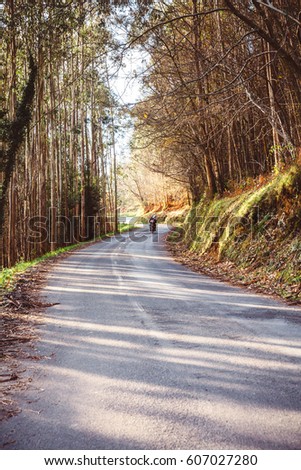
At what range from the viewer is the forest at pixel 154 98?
780 centimetres

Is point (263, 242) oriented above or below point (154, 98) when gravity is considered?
below

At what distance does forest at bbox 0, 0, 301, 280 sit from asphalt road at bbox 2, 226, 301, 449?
173 inches

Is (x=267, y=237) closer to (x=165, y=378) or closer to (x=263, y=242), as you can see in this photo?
(x=263, y=242)

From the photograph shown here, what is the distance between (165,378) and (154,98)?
288 inches

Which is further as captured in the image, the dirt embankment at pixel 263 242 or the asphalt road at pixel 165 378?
the dirt embankment at pixel 263 242

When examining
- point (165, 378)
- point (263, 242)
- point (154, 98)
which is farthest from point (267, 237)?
point (165, 378)

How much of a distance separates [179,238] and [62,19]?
1866cm

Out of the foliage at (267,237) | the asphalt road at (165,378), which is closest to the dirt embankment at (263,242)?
the foliage at (267,237)

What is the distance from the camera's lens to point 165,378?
3430 mm

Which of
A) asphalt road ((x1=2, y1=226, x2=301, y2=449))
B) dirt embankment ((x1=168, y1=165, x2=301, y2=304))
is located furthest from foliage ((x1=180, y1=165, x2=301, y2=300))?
asphalt road ((x1=2, y1=226, x2=301, y2=449))

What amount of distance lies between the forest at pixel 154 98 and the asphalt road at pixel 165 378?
4389 mm

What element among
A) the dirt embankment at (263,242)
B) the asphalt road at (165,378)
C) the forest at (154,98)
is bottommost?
the asphalt road at (165,378)

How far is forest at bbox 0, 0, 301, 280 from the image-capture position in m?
7.80

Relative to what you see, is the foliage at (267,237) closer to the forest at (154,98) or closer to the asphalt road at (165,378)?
the forest at (154,98)
